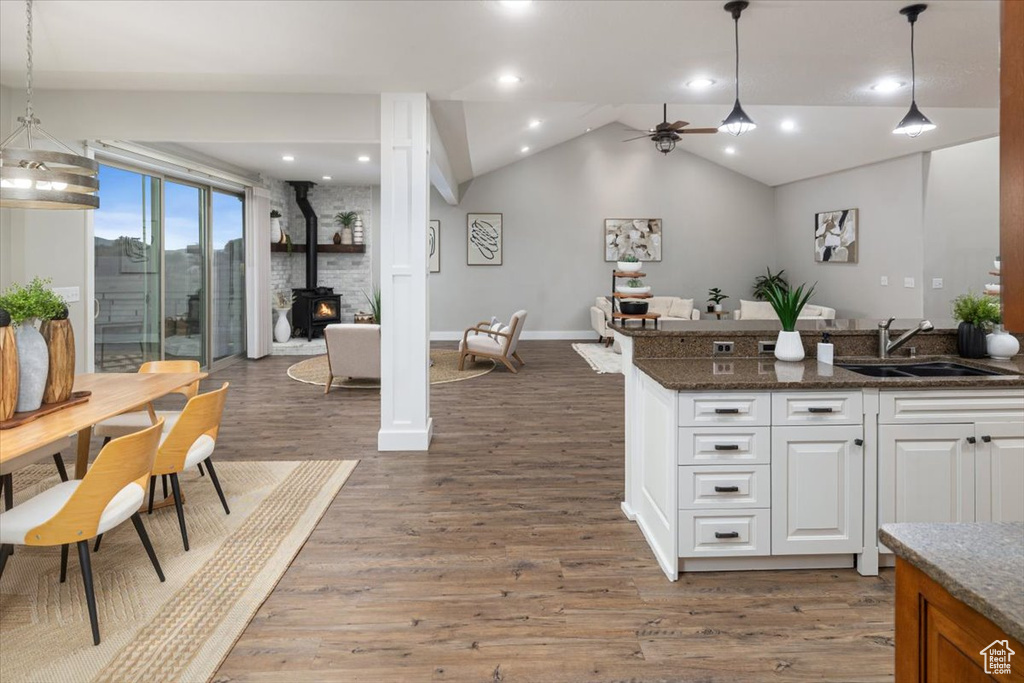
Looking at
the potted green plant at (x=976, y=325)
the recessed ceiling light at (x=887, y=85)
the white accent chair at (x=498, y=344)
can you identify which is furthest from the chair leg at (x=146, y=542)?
the white accent chair at (x=498, y=344)

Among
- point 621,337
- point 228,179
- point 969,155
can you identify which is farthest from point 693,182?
point 621,337

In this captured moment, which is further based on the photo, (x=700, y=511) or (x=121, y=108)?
(x=121, y=108)

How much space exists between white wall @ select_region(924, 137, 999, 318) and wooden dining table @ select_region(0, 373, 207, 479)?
7678mm

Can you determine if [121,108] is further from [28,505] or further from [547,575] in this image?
[547,575]

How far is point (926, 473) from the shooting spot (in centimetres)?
264

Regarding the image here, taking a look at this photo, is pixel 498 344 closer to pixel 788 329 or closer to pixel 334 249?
pixel 334 249

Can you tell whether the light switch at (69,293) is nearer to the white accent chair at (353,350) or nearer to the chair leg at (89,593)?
the white accent chair at (353,350)

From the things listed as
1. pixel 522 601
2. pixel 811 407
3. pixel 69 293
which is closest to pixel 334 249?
pixel 69 293

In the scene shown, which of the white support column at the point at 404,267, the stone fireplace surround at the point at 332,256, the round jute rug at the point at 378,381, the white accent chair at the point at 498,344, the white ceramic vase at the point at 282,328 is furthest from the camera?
the stone fireplace surround at the point at 332,256

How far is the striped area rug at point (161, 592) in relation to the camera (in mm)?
2064

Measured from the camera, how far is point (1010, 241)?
2.51ft

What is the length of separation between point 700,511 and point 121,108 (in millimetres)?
4675

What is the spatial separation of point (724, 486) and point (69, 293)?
4.65m

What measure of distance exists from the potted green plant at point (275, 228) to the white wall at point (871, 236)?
8327 mm
